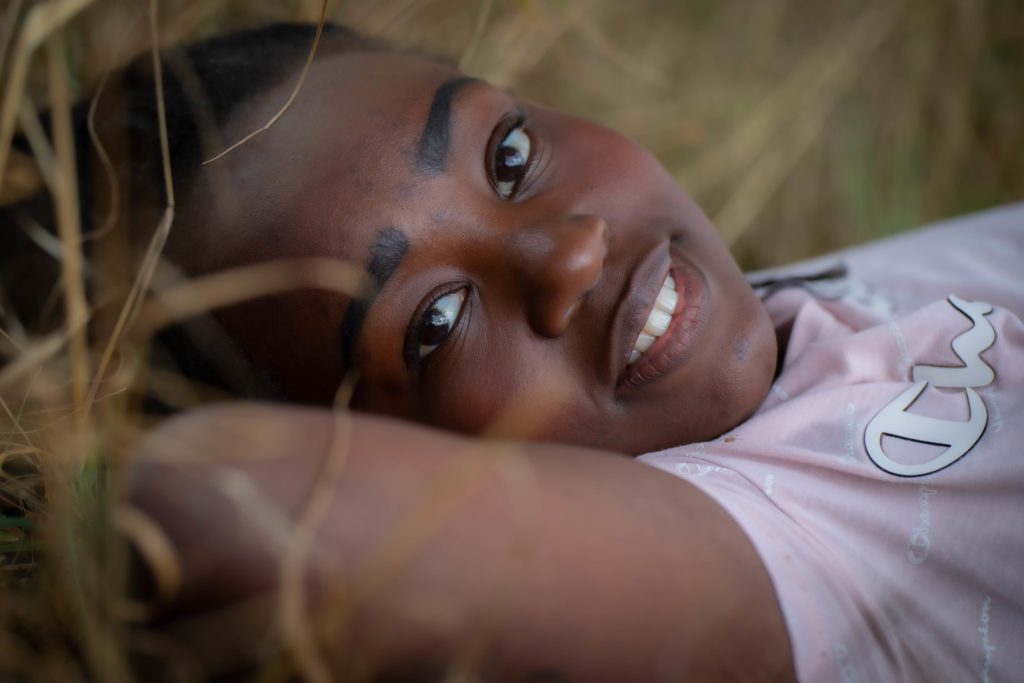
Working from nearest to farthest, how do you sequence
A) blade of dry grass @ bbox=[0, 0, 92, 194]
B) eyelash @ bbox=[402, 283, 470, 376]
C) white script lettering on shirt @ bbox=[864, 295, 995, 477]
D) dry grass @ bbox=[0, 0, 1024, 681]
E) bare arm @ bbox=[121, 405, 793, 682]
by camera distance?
1. bare arm @ bbox=[121, 405, 793, 682]
2. blade of dry grass @ bbox=[0, 0, 92, 194]
3. white script lettering on shirt @ bbox=[864, 295, 995, 477]
4. eyelash @ bbox=[402, 283, 470, 376]
5. dry grass @ bbox=[0, 0, 1024, 681]

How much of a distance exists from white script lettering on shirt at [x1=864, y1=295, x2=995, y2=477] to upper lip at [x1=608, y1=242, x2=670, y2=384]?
0.93 feet

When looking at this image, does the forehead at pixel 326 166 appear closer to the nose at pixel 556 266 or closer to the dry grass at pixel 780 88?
the nose at pixel 556 266

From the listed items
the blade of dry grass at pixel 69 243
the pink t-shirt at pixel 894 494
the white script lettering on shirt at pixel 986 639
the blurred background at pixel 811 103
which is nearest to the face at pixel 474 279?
the pink t-shirt at pixel 894 494

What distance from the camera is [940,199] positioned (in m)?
2.41

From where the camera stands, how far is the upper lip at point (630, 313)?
93 centimetres

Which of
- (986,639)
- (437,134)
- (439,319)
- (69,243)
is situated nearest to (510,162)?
(437,134)

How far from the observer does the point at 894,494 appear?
812mm

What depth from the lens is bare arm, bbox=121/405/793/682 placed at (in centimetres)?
54

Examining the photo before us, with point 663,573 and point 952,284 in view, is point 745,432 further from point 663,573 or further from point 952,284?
point 952,284

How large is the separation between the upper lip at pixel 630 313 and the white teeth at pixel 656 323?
0.04 m

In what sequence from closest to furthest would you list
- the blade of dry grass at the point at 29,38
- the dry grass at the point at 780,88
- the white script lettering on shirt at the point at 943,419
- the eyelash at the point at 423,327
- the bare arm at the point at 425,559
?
the bare arm at the point at 425,559 → the blade of dry grass at the point at 29,38 → the white script lettering on shirt at the point at 943,419 → the eyelash at the point at 423,327 → the dry grass at the point at 780,88

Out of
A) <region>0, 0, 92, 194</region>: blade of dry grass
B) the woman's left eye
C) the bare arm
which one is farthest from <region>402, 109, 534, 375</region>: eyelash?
<region>0, 0, 92, 194</region>: blade of dry grass

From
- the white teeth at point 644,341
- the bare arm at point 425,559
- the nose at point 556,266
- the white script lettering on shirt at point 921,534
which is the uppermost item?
the nose at point 556,266

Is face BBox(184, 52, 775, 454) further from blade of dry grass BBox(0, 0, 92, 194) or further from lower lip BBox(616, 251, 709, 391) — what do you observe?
blade of dry grass BBox(0, 0, 92, 194)
